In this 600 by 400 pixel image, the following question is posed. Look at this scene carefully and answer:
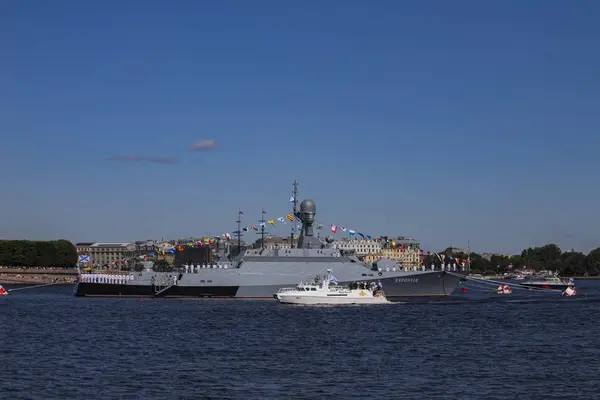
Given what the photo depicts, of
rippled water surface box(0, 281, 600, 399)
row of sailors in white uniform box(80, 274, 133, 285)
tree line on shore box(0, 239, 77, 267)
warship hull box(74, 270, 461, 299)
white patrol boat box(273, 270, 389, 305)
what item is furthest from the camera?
tree line on shore box(0, 239, 77, 267)

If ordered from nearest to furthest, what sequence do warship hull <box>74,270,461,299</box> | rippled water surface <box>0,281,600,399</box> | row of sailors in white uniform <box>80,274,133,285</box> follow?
1. rippled water surface <box>0,281,600,399</box>
2. warship hull <box>74,270,461,299</box>
3. row of sailors in white uniform <box>80,274,133,285</box>

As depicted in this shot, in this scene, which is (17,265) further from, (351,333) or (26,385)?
(26,385)

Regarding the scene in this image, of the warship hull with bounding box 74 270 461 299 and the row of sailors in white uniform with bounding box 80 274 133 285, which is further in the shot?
the row of sailors in white uniform with bounding box 80 274 133 285

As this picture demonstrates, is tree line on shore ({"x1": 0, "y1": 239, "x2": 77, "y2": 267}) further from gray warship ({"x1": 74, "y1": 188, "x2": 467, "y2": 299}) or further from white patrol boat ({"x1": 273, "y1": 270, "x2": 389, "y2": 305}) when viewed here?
white patrol boat ({"x1": 273, "y1": 270, "x2": 389, "y2": 305})

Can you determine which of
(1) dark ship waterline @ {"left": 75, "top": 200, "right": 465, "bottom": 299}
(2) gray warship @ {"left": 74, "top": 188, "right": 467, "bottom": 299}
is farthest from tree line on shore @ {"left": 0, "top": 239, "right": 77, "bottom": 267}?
(1) dark ship waterline @ {"left": 75, "top": 200, "right": 465, "bottom": 299}

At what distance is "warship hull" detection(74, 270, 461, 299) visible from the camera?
73438 mm

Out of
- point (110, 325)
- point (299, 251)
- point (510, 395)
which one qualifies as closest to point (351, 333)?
point (110, 325)

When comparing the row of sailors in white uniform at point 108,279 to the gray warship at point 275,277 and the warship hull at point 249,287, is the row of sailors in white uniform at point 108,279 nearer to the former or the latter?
the gray warship at point 275,277

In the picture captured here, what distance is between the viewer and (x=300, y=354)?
35.6 meters

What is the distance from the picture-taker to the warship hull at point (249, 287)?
73.4m

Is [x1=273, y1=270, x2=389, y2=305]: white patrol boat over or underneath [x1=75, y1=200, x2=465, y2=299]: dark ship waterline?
underneath

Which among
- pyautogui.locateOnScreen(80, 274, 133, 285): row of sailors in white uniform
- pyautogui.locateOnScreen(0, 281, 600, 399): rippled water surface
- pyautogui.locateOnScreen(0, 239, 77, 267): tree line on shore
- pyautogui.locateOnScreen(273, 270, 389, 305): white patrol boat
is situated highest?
pyautogui.locateOnScreen(0, 239, 77, 267): tree line on shore

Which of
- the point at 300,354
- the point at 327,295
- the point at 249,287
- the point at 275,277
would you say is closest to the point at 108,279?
the point at 249,287

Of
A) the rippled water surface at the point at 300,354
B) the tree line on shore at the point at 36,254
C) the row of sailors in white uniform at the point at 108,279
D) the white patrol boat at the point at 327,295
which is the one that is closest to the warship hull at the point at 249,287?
the row of sailors in white uniform at the point at 108,279
